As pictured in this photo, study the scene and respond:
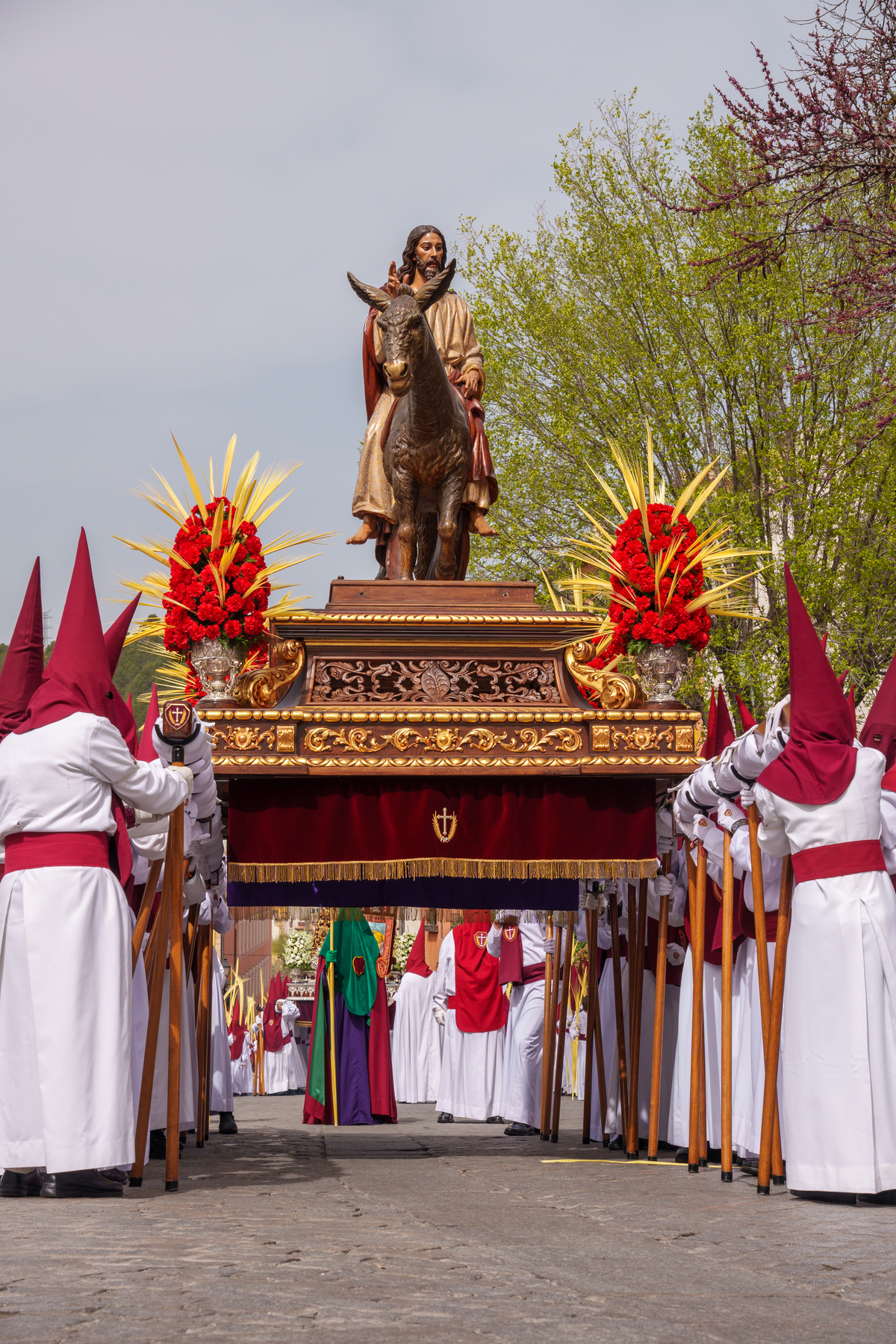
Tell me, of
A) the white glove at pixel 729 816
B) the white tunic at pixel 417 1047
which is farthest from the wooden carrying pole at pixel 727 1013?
the white tunic at pixel 417 1047

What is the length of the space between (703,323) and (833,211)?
2502mm

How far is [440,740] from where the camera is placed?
7.98 meters

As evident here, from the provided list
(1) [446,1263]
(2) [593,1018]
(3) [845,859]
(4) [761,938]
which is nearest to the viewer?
(1) [446,1263]

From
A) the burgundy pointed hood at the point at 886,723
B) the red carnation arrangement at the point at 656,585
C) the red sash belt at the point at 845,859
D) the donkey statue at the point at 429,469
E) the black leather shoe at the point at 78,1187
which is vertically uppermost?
the donkey statue at the point at 429,469

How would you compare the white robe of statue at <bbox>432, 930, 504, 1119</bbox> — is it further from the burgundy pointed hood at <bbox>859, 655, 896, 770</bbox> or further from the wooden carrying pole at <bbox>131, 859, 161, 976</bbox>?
the burgundy pointed hood at <bbox>859, 655, 896, 770</bbox>

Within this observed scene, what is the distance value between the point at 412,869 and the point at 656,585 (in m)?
2.18

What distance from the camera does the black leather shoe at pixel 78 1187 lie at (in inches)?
237

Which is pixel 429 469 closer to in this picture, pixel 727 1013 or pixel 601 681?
pixel 601 681

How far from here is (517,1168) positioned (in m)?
8.17

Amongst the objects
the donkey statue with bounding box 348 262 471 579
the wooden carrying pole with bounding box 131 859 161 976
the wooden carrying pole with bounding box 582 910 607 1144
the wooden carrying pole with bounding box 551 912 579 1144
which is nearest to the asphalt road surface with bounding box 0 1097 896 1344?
the wooden carrying pole with bounding box 131 859 161 976

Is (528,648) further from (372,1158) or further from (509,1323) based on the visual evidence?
(509,1323)

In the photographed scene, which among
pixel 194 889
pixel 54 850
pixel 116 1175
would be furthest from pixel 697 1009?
pixel 54 850

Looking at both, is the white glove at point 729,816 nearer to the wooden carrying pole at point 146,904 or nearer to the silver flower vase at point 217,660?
the wooden carrying pole at point 146,904

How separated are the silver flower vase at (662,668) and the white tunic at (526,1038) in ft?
16.8
